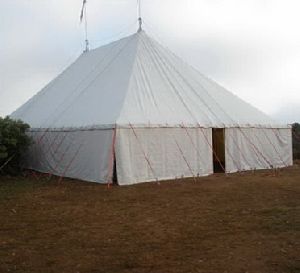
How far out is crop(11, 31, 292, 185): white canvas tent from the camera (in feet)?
42.6

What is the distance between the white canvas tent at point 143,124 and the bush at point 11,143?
0.63 metres

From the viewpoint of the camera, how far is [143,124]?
13.0 m

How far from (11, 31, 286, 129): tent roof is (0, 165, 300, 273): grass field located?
7.02ft

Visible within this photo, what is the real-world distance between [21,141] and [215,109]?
6.22 metres

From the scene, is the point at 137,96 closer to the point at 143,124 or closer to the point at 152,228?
the point at 143,124

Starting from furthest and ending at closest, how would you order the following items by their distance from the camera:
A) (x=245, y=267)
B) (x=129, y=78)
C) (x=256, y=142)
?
(x=256, y=142), (x=129, y=78), (x=245, y=267)

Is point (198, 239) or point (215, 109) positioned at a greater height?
point (215, 109)

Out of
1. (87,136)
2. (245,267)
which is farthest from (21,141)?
(245,267)

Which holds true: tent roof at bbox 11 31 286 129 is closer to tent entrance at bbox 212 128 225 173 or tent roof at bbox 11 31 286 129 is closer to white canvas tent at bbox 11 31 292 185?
white canvas tent at bbox 11 31 292 185

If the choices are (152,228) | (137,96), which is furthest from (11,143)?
(152,228)

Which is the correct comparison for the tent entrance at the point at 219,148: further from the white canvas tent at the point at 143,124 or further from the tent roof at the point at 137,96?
the tent roof at the point at 137,96

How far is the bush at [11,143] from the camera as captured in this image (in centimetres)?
1473

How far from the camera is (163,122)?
532 inches

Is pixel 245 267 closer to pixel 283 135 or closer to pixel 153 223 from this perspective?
pixel 153 223
